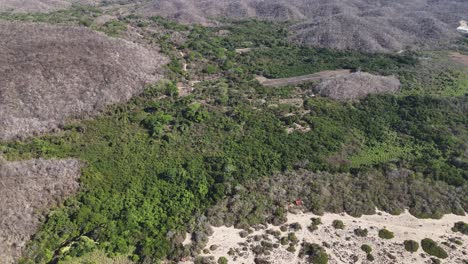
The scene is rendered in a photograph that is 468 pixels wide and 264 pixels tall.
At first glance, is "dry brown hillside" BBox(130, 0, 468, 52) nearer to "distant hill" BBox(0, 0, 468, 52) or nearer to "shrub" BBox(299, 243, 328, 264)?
"distant hill" BBox(0, 0, 468, 52)

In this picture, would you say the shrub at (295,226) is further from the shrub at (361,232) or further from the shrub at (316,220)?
the shrub at (361,232)

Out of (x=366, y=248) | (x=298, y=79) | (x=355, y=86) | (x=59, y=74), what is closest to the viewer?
(x=366, y=248)

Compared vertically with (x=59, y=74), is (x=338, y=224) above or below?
below

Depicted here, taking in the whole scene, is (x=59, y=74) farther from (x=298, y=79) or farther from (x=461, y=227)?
(x=461, y=227)

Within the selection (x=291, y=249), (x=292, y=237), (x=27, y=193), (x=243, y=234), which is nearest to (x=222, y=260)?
(x=243, y=234)

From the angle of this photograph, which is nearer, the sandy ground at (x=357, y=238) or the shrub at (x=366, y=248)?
the sandy ground at (x=357, y=238)

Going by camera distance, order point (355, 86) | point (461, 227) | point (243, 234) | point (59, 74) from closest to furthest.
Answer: point (243, 234) → point (461, 227) → point (59, 74) → point (355, 86)

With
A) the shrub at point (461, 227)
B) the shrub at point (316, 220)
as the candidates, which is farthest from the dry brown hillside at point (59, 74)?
the shrub at point (461, 227)
